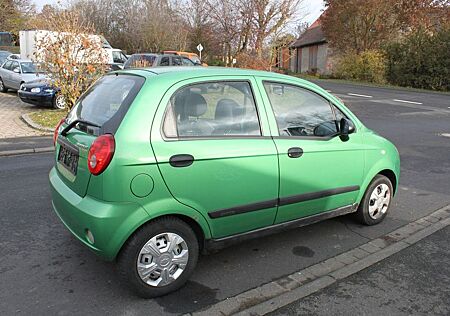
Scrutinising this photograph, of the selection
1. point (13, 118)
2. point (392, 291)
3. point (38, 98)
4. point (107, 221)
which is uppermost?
point (38, 98)

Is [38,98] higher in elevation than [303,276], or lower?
higher

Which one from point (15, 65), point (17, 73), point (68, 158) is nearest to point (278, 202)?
point (68, 158)

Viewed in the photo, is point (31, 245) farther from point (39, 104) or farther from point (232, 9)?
point (232, 9)

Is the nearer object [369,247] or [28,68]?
[369,247]

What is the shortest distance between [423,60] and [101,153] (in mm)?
29426

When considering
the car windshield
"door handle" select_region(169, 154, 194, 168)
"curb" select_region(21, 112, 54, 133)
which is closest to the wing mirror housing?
"door handle" select_region(169, 154, 194, 168)

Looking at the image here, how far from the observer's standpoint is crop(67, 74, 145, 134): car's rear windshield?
287cm

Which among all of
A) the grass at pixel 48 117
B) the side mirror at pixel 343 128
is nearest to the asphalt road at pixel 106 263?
the side mirror at pixel 343 128

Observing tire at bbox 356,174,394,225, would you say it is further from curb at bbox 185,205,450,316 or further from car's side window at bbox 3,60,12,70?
car's side window at bbox 3,60,12,70

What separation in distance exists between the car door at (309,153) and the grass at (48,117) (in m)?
7.91

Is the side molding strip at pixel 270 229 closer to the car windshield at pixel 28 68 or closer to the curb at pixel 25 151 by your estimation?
the curb at pixel 25 151

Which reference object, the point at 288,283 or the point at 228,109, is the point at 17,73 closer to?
the point at 228,109

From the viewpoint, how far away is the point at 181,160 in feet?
9.39

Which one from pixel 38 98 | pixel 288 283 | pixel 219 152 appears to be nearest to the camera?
pixel 219 152
